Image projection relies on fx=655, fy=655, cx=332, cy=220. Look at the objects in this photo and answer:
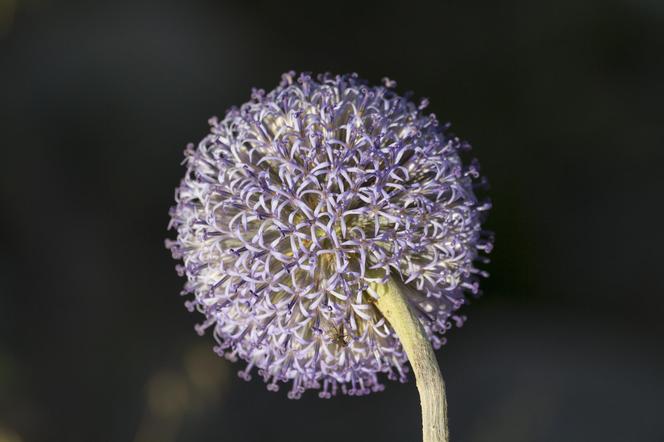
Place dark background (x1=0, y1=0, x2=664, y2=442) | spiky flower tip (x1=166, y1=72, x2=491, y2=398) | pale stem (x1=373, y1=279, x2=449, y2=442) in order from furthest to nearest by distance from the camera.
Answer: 1. dark background (x1=0, y1=0, x2=664, y2=442)
2. spiky flower tip (x1=166, y1=72, x2=491, y2=398)
3. pale stem (x1=373, y1=279, x2=449, y2=442)

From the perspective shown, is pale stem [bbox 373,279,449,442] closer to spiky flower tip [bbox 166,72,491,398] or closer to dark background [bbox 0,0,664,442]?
spiky flower tip [bbox 166,72,491,398]

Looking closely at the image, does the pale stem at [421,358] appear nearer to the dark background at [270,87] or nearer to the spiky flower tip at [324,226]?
the spiky flower tip at [324,226]

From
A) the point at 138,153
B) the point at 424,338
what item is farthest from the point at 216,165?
the point at 138,153

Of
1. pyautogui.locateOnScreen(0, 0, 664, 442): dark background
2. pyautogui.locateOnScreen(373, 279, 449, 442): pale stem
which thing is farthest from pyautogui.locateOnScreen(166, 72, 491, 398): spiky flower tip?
pyautogui.locateOnScreen(0, 0, 664, 442): dark background

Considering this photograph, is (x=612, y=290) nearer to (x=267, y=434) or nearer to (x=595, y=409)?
(x=595, y=409)

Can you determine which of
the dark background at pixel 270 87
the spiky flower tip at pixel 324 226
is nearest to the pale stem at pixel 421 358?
the spiky flower tip at pixel 324 226

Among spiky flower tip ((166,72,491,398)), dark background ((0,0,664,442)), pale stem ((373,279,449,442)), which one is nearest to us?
pale stem ((373,279,449,442))
